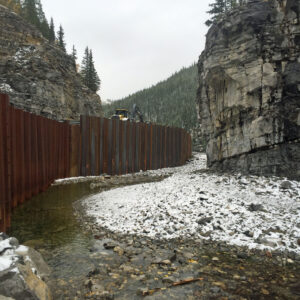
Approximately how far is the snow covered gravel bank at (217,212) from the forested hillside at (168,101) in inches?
2123

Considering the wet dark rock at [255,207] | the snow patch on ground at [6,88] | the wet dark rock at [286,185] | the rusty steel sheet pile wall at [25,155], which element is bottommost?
the wet dark rock at [255,207]

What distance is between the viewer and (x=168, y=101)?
308 ft

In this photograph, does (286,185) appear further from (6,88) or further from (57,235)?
(6,88)

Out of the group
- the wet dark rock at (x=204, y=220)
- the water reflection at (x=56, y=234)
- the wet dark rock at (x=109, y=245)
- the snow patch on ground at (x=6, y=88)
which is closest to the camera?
the water reflection at (x=56, y=234)

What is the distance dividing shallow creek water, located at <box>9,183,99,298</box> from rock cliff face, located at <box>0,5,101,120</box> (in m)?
13.7

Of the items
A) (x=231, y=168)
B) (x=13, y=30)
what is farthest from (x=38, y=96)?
(x=231, y=168)

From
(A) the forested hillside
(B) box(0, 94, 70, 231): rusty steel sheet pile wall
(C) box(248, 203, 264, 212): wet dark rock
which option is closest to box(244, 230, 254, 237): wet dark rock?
(C) box(248, 203, 264, 212): wet dark rock

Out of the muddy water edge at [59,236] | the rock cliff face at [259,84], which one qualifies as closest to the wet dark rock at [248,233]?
the muddy water edge at [59,236]

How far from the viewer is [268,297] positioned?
316cm

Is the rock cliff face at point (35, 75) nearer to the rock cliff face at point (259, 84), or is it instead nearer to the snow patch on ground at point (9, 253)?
the rock cliff face at point (259, 84)

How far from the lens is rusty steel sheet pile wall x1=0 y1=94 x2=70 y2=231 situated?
17.8 ft

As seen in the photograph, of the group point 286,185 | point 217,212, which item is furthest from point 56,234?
point 286,185

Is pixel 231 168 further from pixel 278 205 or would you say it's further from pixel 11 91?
pixel 11 91

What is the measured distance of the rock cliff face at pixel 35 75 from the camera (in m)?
19.7
